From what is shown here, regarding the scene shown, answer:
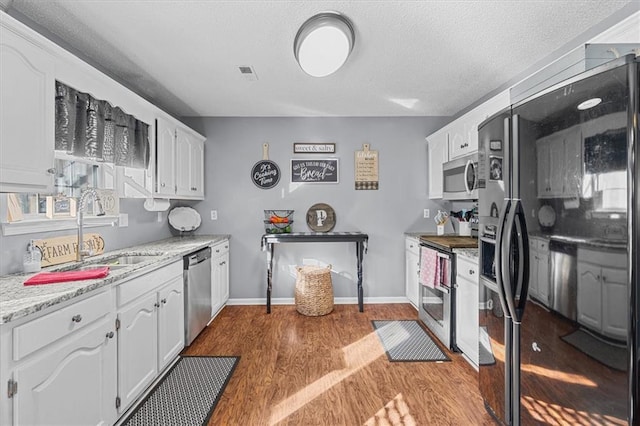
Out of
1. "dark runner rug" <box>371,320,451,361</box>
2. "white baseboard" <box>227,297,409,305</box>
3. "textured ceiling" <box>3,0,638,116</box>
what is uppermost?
"textured ceiling" <box>3,0,638,116</box>

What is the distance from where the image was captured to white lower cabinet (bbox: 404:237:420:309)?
3549mm

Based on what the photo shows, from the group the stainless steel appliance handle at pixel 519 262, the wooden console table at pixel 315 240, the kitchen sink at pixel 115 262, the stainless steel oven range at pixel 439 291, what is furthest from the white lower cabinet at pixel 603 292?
the wooden console table at pixel 315 240

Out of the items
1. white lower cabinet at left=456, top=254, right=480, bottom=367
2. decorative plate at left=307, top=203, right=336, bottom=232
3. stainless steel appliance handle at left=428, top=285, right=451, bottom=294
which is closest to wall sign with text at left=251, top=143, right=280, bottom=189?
decorative plate at left=307, top=203, right=336, bottom=232

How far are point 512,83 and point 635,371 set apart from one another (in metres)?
2.61

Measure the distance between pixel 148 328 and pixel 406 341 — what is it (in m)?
2.13

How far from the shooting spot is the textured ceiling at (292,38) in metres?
1.79

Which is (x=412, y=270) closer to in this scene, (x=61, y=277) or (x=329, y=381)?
(x=329, y=381)

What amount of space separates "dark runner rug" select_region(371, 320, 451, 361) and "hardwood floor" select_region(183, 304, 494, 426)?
8cm

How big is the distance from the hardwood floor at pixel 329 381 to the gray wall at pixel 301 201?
80 centimetres

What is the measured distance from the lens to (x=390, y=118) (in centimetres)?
398

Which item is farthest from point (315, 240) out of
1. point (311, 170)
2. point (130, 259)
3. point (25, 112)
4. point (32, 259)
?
point (25, 112)

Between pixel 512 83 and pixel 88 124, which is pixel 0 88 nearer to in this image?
pixel 88 124

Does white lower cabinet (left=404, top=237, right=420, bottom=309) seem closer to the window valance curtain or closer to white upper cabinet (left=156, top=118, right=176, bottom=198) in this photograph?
white upper cabinet (left=156, top=118, right=176, bottom=198)

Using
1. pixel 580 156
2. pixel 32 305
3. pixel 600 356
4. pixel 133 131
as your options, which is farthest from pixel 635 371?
pixel 133 131
